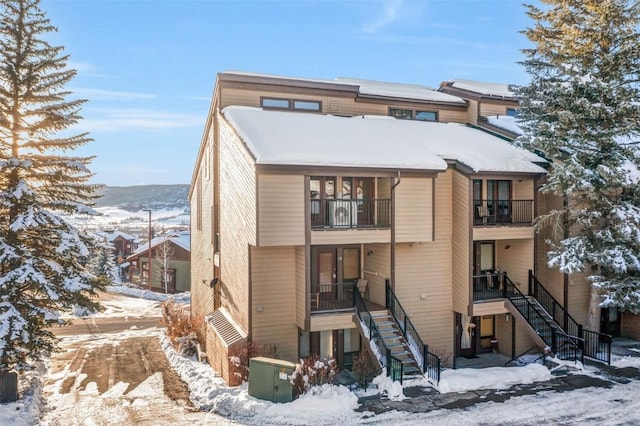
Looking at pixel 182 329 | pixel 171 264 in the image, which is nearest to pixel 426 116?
pixel 182 329

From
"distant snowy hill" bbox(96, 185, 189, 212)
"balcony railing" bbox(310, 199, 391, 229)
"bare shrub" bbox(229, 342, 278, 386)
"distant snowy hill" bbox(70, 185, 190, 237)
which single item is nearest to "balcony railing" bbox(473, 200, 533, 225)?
"balcony railing" bbox(310, 199, 391, 229)

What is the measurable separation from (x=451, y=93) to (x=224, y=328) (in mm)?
16887

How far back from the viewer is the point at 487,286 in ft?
63.6

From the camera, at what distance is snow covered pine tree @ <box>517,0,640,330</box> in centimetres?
1583

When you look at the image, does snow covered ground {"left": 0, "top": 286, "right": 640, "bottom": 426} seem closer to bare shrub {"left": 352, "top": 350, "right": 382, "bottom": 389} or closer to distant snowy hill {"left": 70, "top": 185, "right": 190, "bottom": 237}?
bare shrub {"left": 352, "top": 350, "right": 382, "bottom": 389}

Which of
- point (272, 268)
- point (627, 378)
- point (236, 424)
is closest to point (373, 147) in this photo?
point (272, 268)

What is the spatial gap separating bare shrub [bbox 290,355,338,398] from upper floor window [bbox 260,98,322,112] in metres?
11.3

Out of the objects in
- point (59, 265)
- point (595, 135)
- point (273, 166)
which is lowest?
point (59, 265)

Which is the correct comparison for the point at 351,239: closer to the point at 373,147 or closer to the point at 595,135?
the point at 373,147

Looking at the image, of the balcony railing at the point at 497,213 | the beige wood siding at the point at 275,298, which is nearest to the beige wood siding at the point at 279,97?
the beige wood siding at the point at 275,298

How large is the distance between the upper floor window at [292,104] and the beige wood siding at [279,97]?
5.1 inches

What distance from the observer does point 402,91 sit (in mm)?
23844

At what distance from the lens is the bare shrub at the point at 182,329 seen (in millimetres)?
20141

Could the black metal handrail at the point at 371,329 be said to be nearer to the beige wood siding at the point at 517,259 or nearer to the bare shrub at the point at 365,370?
the bare shrub at the point at 365,370
